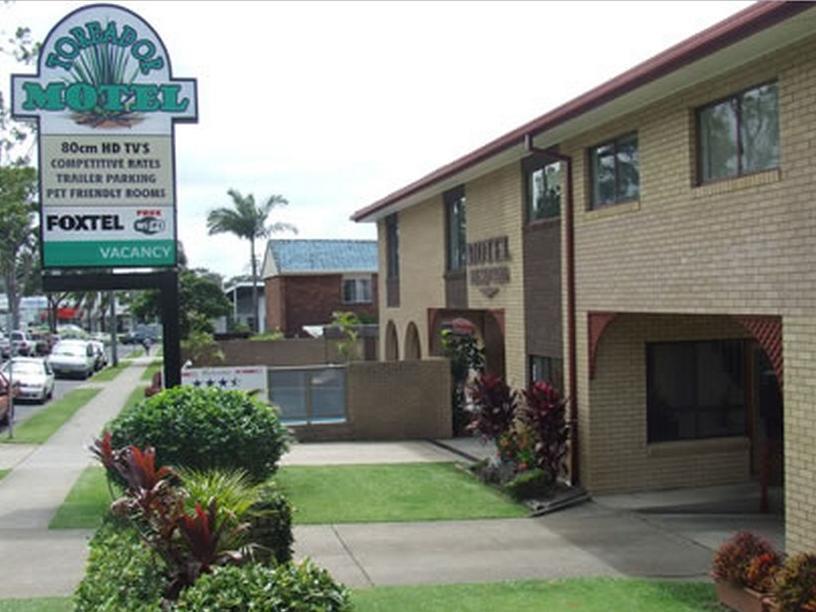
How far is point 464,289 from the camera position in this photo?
23.3 metres

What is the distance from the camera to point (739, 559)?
983cm

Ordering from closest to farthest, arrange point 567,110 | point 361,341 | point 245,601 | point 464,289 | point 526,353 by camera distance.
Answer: point 245,601, point 567,110, point 526,353, point 464,289, point 361,341

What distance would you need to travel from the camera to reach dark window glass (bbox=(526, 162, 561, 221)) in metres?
17.5

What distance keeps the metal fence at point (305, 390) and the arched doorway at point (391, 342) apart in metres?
7.68

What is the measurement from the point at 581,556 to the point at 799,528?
2.75 meters

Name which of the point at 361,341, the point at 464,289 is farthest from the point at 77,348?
the point at 464,289

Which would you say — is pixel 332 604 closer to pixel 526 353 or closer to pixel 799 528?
pixel 799 528

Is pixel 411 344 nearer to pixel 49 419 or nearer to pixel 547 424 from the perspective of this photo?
pixel 49 419

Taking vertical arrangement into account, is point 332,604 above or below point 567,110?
below

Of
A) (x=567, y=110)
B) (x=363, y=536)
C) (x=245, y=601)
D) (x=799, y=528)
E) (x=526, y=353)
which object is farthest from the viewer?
(x=526, y=353)

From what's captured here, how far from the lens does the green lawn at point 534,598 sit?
977cm

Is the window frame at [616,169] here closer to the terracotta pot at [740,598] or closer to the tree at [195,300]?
the terracotta pot at [740,598]

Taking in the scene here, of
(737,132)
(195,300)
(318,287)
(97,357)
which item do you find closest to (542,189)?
(737,132)

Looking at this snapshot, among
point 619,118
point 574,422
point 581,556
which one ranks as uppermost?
point 619,118
